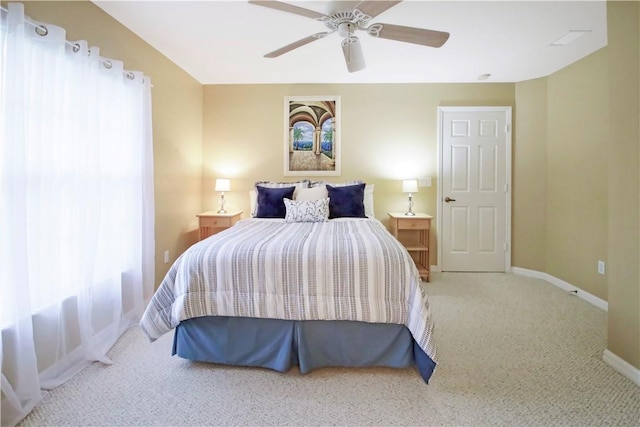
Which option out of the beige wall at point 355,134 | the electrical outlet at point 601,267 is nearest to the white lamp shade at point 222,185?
the beige wall at point 355,134

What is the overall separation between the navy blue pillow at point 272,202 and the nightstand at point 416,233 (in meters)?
1.33

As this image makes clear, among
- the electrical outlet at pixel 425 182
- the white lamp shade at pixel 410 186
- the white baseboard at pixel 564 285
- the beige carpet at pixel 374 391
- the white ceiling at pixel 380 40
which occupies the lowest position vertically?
the beige carpet at pixel 374 391

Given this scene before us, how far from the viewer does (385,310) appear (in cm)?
168

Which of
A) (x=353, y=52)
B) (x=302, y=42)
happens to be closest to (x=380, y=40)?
(x=353, y=52)

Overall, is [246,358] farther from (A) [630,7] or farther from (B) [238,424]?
(A) [630,7]

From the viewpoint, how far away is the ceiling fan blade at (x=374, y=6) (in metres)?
1.65

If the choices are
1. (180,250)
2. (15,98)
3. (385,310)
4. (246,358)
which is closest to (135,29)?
(15,98)

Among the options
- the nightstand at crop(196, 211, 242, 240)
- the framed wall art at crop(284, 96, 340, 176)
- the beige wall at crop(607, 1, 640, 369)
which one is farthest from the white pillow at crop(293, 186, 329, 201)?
the beige wall at crop(607, 1, 640, 369)

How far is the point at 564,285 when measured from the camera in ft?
10.6

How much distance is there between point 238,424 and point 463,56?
354 centimetres

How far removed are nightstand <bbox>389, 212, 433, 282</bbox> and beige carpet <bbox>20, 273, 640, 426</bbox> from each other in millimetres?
1387

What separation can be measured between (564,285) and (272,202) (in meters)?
3.31

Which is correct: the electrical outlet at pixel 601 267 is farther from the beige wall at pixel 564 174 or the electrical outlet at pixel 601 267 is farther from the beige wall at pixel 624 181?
the beige wall at pixel 624 181

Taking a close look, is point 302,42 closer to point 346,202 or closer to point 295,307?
point 346,202
